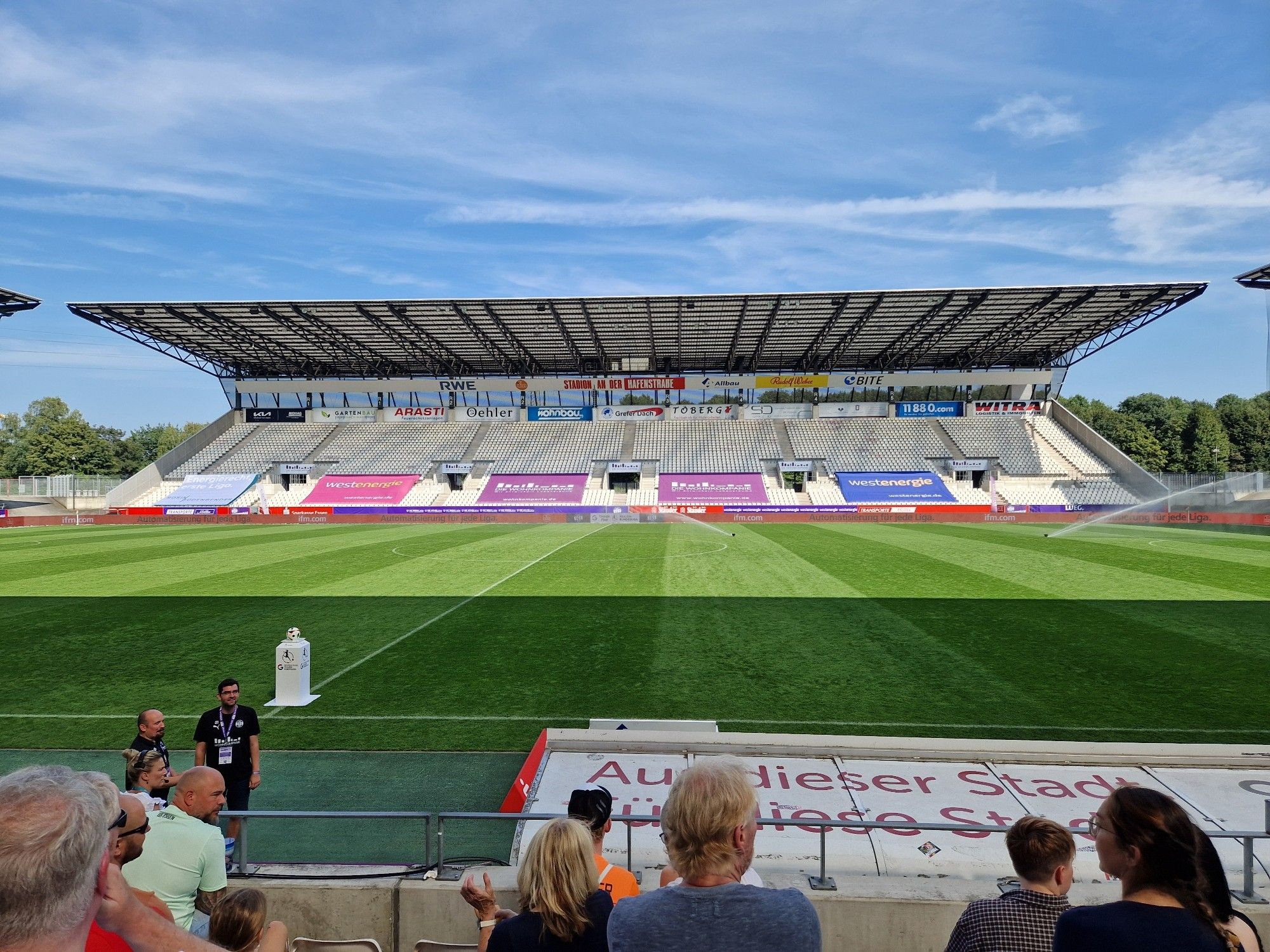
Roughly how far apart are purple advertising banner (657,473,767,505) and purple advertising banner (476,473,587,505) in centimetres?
638

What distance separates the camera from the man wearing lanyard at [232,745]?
258 inches

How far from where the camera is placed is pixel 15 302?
138 ft

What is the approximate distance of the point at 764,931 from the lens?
2.32 metres

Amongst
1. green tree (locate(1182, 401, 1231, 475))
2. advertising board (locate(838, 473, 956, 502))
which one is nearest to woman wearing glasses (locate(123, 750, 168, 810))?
advertising board (locate(838, 473, 956, 502))

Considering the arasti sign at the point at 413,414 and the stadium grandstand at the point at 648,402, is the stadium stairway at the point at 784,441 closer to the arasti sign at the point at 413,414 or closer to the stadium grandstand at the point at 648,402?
the stadium grandstand at the point at 648,402

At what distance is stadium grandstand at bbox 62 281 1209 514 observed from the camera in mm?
50375

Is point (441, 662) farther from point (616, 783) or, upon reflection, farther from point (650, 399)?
point (650, 399)

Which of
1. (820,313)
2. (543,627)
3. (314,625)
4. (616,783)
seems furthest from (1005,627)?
(820,313)

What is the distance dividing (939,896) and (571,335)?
175ft

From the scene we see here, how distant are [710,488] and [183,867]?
52.7m

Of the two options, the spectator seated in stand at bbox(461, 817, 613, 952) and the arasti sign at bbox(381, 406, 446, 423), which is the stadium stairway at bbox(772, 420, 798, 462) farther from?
the spectator seated in stand at bbox(461, 817, 613, 952)

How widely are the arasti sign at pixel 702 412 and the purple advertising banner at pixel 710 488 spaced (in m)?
8.56

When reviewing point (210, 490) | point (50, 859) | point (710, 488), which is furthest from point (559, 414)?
point (50, 859)

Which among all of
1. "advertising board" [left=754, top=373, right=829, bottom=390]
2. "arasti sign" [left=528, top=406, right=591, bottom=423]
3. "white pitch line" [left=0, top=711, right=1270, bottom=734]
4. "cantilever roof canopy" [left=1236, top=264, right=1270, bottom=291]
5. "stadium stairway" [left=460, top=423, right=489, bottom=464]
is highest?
"cantilever roof canopy" [left=1236, top=264, right=1270, bottom=291]
